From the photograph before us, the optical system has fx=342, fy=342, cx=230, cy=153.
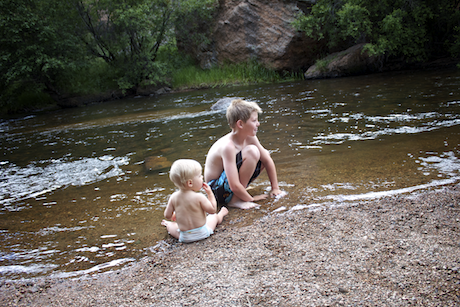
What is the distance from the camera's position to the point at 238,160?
3746 mm

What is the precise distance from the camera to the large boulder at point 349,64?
15406 millimetres

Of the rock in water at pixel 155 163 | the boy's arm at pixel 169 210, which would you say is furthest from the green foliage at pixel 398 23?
the boy's arm at pixel 169 210

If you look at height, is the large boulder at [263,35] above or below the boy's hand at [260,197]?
above

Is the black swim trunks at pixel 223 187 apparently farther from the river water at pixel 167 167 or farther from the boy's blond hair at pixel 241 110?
the boy's blond hair at pixel 241 110

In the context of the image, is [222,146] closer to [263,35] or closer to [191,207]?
[191,207]

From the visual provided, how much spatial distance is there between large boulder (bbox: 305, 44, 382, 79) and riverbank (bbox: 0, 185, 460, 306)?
13207mm

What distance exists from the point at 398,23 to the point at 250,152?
11997 mm

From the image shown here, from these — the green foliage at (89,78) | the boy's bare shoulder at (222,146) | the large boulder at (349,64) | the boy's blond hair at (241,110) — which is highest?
the green foliage at (89,78)

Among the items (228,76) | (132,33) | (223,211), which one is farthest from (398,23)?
(132,33)

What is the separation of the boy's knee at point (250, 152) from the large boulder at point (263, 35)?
49.6ft

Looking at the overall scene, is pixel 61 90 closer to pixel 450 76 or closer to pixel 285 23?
pixel 285 23

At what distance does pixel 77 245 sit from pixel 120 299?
1.30m

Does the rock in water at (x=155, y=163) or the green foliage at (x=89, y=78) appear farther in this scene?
the green foliage at (x=89, y=78)

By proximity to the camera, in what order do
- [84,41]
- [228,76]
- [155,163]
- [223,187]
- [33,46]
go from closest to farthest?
[223,187] → [155,163] → [33,46] → [228,76] → [84,41]
